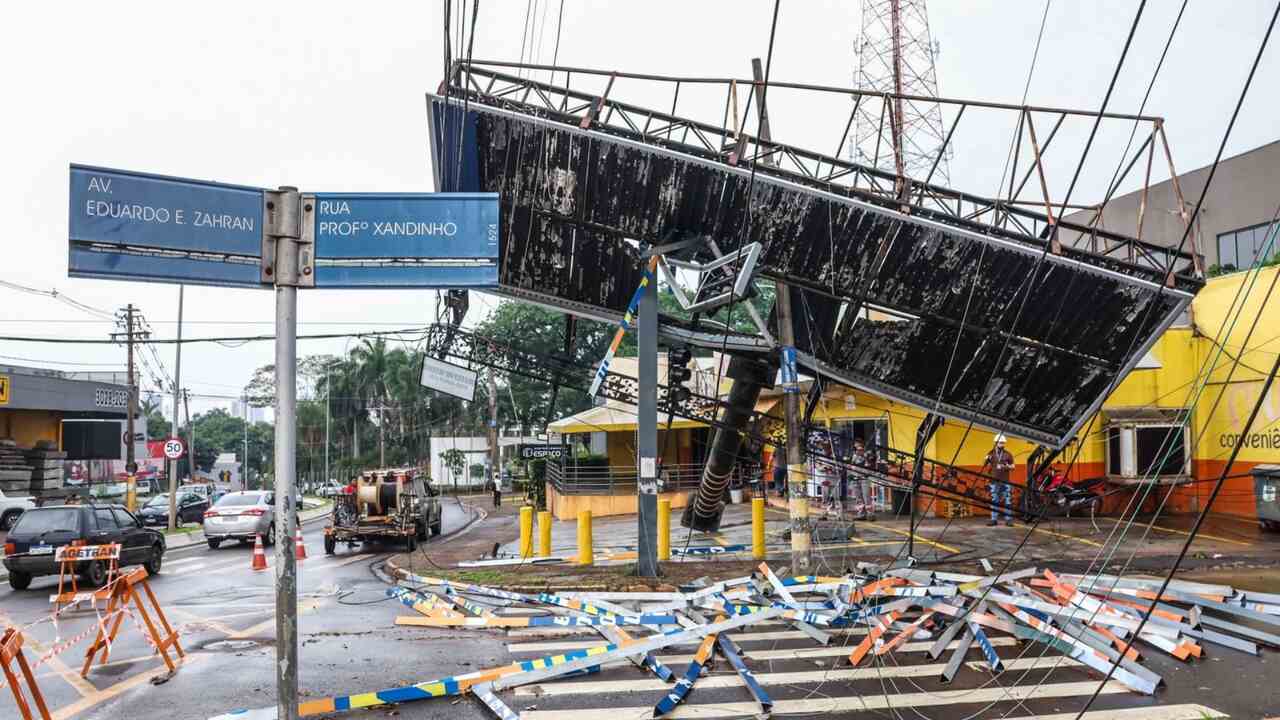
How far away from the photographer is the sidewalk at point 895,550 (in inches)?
585

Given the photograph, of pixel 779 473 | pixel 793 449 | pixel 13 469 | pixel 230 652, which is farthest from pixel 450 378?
pixel 13 469

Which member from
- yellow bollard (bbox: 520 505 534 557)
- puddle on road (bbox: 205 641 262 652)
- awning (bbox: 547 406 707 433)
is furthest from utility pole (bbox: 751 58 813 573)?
awning (bbox: 547 406 707 433)

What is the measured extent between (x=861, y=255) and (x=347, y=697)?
11621mm

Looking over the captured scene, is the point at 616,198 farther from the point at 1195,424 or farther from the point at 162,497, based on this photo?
the point at 162,497

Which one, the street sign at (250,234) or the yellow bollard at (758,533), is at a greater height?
the street sign at (250,234)

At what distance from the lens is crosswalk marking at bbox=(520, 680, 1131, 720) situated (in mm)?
7520

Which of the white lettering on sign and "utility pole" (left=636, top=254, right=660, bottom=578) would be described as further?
"utility pole" (left=636, top=254, right=660, bottom=578)

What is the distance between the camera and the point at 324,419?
7975cm

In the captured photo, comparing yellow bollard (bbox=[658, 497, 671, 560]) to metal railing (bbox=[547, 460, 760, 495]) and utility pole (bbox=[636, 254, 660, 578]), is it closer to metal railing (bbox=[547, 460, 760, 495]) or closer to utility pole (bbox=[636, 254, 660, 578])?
utility pole (bbox=[636, 254, 660, 578])

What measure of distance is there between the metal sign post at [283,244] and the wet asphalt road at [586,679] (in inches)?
97.5

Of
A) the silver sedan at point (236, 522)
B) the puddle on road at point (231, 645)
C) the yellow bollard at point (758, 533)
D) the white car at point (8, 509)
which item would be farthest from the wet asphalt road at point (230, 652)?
the white car at point (8, 509)

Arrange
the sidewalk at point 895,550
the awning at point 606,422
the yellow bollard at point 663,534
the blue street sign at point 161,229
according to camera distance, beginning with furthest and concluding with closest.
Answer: the awning at point 606,422
the yellow bollard at point 663,534
the sidewalk at point 895,550
the blue street sign at point 161,229

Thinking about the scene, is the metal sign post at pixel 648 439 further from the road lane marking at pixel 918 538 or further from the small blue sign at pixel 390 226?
the small blue sign at pixel 390 226

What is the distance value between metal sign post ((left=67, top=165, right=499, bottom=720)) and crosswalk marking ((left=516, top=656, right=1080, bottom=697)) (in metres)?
2.75
